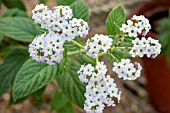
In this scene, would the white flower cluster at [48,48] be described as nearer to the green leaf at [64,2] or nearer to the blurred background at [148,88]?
the green leaf at [64,2]

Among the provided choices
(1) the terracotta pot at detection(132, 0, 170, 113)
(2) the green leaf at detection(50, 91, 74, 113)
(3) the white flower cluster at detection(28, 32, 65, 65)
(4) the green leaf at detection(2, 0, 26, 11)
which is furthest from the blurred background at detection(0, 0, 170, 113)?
(3) the white flower cluster at detection(28, 32, 65, 65)

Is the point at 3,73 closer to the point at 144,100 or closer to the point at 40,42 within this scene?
the point at 40,42

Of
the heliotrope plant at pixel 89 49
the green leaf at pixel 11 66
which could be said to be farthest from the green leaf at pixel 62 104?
the heliotrope plant at pixel 89 49

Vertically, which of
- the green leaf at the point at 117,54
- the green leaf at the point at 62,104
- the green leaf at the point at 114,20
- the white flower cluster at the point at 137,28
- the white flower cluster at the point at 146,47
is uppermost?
the green leaf at the point at 114,20

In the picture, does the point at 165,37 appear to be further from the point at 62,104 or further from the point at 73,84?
the point at 73,84

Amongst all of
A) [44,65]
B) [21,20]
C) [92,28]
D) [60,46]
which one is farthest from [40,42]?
[92,28]

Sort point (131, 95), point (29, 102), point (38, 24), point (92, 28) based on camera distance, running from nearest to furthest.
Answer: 1. point (38, 24)
2. point (29, 102)
3. point (131, 95)
4. point (92, 28)
